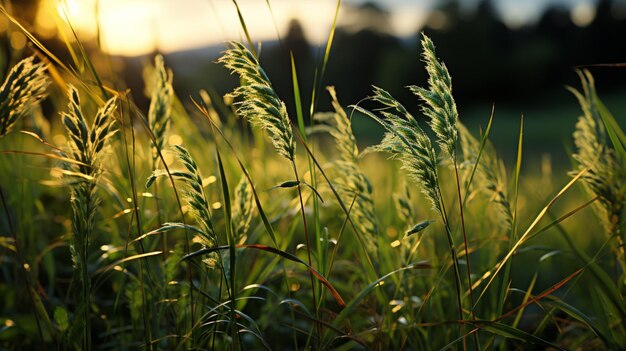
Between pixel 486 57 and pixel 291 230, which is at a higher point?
pixel 486 57

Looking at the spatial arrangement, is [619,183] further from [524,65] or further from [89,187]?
[524,65]

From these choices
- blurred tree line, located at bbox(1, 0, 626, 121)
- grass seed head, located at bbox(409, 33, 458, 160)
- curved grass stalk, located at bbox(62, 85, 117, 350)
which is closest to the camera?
grass seed head, located at bbox(409, 33, 458, 160)

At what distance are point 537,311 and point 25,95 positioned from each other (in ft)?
7.53

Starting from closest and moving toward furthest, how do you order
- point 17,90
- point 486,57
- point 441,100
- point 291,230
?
1. point 441,100
2. point 17,90
3. point 291,230
4. point 486,57

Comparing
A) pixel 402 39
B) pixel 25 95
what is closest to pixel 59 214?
pixel 25 95

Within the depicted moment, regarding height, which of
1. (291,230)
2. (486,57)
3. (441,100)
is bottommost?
(291,230)

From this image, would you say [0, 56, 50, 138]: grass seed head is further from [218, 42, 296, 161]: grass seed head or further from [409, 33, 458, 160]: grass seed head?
[409, 33, 458, 160]: grass seed head

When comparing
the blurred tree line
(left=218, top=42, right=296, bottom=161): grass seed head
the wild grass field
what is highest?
the blurred tree line

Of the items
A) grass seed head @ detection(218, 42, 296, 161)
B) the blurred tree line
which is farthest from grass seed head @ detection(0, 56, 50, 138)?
the blurred tree line

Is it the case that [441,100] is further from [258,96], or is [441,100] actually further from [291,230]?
[291,230]

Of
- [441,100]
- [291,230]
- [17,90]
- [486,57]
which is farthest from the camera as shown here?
[486,57]

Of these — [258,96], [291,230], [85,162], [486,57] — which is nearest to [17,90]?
[85,162]

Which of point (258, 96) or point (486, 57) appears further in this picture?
point (486, 57)

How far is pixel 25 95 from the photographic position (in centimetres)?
131
